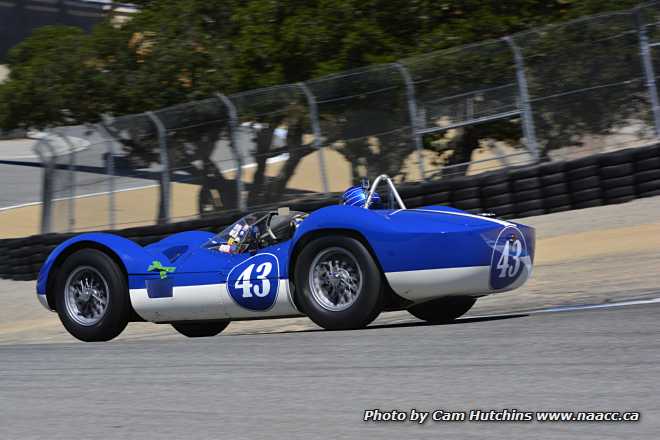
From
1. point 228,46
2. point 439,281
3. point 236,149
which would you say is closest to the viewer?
point 439,281

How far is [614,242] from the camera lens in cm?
1122

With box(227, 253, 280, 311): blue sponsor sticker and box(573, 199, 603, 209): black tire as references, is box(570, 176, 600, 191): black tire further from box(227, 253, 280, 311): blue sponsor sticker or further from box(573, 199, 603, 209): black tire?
box(227, 253, 280, 311): blue sponsor sticker

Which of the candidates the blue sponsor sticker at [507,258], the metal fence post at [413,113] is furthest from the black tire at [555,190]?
the blue sponsor sticker at [507,258]


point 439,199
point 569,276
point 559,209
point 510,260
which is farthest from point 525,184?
point 510,260

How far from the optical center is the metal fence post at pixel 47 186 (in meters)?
14.6

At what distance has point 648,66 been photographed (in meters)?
12.6

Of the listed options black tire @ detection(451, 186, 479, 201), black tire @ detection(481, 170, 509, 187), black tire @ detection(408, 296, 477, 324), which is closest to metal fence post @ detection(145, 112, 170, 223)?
black tire @ detection(451, 186, 479, 201)

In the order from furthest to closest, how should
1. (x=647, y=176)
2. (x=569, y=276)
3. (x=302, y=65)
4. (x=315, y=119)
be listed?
(x=302, y=65) < (x=315, y=119) < (x=647, y=176) < (x=569, y=276)

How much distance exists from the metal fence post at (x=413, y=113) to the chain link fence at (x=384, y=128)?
0.05ft

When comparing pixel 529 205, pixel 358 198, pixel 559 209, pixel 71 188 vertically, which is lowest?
pixel 559 209

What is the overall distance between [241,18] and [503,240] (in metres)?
10.6

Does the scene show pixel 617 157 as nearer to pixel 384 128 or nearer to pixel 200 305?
pixel 384 128

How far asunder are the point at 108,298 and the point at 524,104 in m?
6.80

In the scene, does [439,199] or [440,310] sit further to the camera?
[439,199]
